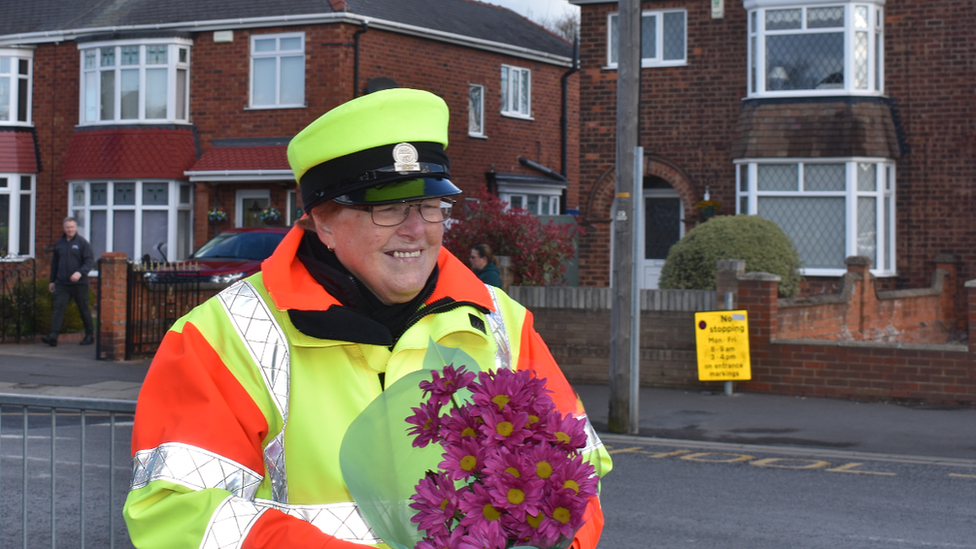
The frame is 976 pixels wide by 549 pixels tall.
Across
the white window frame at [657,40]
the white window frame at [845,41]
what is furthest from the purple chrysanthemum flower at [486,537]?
the white window frame at [657,40]

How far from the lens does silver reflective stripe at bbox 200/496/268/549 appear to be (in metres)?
1.80

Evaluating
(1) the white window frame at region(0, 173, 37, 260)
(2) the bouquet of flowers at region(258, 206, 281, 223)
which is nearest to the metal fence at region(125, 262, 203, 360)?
(2) the bouquet of flowers at region(258, 206, 281, 223)

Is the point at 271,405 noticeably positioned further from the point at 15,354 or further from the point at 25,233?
the point at 25,233

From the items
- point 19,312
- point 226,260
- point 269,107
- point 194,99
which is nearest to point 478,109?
point 269,107

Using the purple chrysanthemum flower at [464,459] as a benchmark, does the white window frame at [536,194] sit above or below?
above

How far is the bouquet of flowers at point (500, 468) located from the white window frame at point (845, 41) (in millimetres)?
17503

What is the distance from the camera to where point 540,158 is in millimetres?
28641

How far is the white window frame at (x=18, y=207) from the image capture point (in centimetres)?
2567

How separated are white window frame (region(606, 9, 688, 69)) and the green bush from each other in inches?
201

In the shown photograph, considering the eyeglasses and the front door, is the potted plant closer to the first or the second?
the front door

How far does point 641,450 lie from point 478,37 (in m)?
18.8

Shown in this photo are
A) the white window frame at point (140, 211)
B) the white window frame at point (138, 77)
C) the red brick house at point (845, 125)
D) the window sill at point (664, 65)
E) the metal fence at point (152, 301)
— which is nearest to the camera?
the metal fence at point (152, 301)

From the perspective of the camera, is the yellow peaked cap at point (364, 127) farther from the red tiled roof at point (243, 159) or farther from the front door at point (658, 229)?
the red tiled roof at point (243, 159)

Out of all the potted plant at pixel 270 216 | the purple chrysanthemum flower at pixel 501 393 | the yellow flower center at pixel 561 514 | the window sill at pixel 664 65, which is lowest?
the yellow flower center at pixel 561 514
